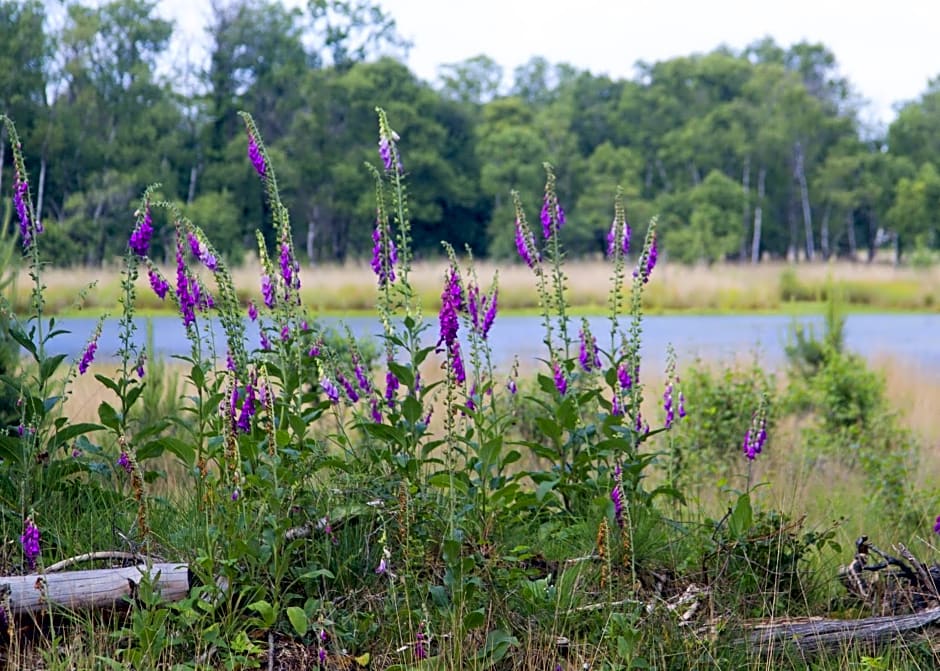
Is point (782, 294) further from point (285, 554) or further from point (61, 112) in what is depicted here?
point (285, 554)

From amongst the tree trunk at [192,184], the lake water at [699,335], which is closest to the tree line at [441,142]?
the tree trunk at [192,184]

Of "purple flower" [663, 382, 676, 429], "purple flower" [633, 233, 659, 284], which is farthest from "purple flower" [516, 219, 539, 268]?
"purple flower" [663, 382, 676, 429]

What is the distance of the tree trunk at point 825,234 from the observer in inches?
1849

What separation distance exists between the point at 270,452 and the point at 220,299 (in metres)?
0.64

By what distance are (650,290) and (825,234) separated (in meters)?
24.4

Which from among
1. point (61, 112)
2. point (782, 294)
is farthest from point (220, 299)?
point (61, 112)

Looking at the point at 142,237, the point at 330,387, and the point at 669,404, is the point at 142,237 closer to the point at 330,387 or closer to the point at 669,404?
the point at 330,387

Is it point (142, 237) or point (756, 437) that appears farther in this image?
point (756, 437)

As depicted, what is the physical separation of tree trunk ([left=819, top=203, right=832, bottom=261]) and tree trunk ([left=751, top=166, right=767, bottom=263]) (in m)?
2.89

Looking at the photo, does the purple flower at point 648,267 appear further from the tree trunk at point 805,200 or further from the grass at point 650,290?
the tree trunk at point 805,200

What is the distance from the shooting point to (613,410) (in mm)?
3592

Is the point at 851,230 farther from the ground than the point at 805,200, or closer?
closer

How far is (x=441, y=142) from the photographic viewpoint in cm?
4312

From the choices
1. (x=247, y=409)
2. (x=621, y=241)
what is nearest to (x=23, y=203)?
(x=247, y=409)
